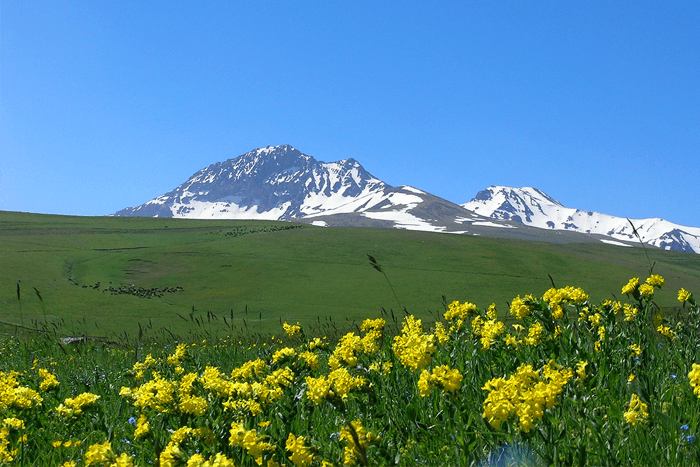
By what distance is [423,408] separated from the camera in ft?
12.5

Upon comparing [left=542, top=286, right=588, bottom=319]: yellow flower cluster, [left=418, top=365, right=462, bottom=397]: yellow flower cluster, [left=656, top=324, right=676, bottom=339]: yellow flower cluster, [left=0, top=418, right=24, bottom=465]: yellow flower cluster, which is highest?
[left=542, top=286, right=588, bottom=319]: yellow flower cluster

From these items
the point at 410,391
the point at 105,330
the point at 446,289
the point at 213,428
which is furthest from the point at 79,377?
the point at 446,289

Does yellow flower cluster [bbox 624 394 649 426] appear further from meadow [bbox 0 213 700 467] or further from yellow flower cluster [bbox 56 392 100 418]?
yellow flower cluster [bbox 56 392 100 418]

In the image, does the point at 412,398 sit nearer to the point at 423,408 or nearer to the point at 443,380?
the point at 423,408

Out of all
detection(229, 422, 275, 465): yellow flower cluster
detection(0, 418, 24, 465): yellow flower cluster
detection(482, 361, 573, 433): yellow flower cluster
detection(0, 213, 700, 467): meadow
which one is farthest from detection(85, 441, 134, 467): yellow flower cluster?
detection(482, 361, 573, 433): yellow flower cluster

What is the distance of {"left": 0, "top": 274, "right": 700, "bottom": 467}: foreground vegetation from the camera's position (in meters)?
2.38

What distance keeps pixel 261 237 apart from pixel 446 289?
1518 inches

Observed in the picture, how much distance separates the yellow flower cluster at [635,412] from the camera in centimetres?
244

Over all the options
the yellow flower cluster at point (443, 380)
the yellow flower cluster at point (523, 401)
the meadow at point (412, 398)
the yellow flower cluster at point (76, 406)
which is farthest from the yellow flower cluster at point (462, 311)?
the yellow flower cluster at point (76, 406)

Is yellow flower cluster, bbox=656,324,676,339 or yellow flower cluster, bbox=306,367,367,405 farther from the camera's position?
yellow flower cluster, bbox=656,324,676,339

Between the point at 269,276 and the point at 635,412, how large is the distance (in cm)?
4318

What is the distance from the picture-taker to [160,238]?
75438 millimetres

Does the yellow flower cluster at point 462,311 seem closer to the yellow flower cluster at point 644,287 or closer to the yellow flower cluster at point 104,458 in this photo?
the yellow flower cluster at point 644,287

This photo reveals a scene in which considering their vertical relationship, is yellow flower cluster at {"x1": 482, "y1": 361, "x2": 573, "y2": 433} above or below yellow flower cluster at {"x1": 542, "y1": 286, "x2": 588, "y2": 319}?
below
